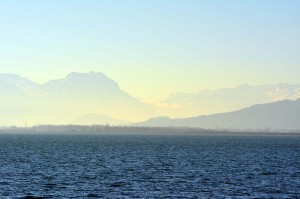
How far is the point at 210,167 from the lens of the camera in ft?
368

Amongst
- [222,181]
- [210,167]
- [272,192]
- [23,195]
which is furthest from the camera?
[210,167]

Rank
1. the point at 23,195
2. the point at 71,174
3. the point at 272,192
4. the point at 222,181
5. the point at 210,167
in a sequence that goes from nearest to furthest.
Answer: the point at 23,195
the point at 272,192
the point at 222,181
the point at 71,174
the point at 210,167

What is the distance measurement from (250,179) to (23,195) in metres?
38.1

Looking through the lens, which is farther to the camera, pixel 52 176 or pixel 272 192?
pixel 52 176

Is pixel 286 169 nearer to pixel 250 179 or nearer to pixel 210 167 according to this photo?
pixel 210 167

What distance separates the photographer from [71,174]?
92438 mm

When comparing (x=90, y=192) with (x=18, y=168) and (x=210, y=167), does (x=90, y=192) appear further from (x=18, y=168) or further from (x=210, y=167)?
(x=210, y=167)

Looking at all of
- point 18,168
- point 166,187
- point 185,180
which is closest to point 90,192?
point 166,187

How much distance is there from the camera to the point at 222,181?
84.5 m

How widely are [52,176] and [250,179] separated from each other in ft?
106

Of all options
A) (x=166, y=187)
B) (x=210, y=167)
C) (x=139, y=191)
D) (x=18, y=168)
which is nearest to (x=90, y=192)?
(x=139, y=191)

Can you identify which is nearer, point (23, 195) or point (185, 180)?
point (23, 195)

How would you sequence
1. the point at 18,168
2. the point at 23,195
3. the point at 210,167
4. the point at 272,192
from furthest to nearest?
the point at 210,167 < the point at 18,168 < the point at 272,192 < the point at 23,195

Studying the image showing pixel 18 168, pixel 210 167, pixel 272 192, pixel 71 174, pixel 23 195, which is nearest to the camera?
pixel 23 195
